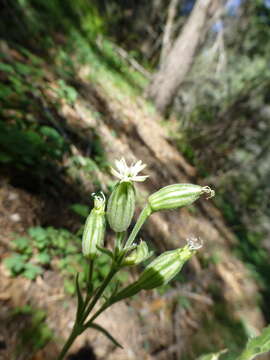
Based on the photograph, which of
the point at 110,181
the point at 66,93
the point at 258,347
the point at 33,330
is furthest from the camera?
the point at 66,93

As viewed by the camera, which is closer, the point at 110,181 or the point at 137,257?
the point at 137,257

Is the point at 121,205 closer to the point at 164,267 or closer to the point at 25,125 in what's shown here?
the point at 164,267

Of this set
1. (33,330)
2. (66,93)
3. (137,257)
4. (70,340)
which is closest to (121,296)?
(137,257)

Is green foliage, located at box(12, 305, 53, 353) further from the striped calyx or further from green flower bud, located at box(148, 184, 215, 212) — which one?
green flower bud, located at box(148, 184, 215, 212)

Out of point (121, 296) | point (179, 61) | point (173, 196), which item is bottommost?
point (121, 296)

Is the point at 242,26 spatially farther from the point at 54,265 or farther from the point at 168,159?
the point at 54,265

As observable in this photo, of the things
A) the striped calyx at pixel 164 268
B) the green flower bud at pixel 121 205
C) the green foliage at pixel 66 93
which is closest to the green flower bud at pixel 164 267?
the striped calyx at pixel 164 268
